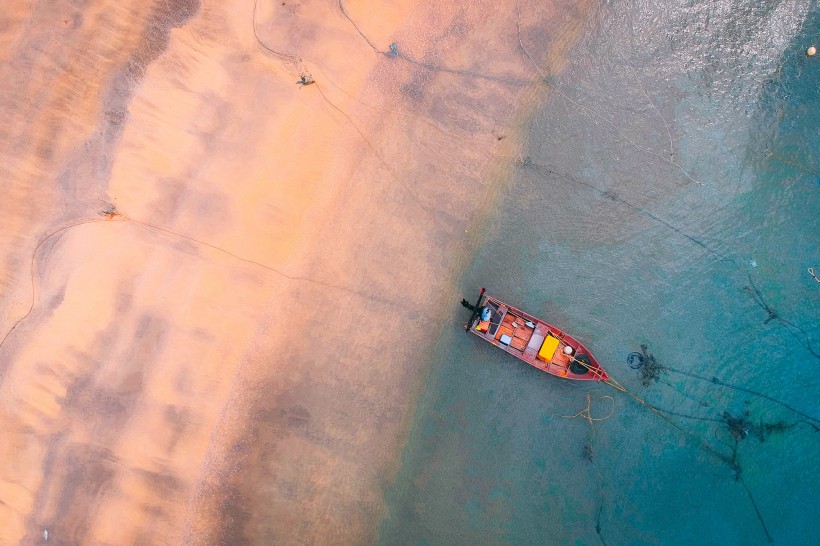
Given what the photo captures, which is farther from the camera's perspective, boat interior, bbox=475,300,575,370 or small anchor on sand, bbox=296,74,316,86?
small anchor on sand, bbox=296,74,316,86

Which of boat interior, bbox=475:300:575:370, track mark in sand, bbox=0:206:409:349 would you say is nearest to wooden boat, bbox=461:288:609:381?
boat interior, bbox=475:300:575:370

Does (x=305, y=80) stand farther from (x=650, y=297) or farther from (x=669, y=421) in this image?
(x=669, y=421)

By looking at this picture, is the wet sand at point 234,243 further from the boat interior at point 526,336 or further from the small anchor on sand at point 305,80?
the boat interior at point 526,336

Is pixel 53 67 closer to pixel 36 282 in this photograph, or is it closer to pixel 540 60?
pixel 36 282

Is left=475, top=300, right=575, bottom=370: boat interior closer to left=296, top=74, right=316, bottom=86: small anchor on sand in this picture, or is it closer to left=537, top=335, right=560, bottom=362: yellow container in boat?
left=537, top=335, right=560, bottom=362: yellow container in boat

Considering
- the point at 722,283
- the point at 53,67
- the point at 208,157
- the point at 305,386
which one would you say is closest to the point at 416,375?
the point at 305,386

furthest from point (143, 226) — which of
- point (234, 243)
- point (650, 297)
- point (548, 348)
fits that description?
point (650, 297)

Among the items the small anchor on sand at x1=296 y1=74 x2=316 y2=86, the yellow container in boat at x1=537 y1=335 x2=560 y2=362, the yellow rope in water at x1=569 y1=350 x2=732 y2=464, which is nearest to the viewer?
the yellow container in boat at x1=537 y1=335 x2=560 y2=362
